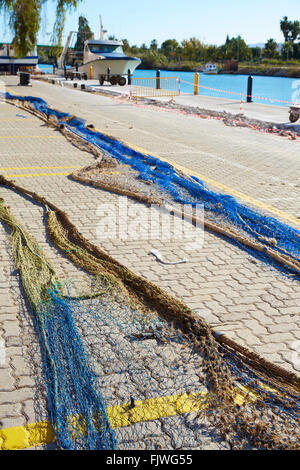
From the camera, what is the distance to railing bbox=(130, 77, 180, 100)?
29.1m

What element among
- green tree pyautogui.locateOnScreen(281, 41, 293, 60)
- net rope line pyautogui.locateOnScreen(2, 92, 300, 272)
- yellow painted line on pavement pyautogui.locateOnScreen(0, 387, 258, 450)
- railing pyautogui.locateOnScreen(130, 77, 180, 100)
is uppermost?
green tree pyautogui.locateOnScreen(281, 41, 293, 60)

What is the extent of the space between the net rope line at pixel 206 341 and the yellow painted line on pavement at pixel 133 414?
8cm

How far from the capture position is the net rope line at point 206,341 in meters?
3.21

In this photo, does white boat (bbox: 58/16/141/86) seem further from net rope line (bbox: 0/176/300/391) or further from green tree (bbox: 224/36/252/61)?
green tree (bbox: 224/36/252/61)

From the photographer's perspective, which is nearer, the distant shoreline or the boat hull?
the boat hull

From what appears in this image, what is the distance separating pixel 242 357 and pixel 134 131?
486 inches

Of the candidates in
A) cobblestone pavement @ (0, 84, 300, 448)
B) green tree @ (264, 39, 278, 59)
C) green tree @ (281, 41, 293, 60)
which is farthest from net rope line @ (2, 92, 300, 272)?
green tree @ (264, 39, 278, 59)

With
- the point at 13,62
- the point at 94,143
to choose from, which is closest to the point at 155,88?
the point at 94,143

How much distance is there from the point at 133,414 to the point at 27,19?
9775 mm

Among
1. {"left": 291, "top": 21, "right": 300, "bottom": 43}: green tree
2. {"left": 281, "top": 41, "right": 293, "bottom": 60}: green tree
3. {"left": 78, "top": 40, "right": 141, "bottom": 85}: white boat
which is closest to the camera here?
{"left": 78, "top": 40, "right": 141, "bottom": 85}: white boat

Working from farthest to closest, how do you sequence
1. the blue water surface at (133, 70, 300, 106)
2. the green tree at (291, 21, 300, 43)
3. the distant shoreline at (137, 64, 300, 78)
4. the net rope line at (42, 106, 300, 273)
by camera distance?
the green tree at (291, 21, 300, 43) < the distant shoreline at (137, 64, 300, 78) < the blue water surface at (133, 70, 300, 106) < the net rope line at (42, 106, 300, 273)

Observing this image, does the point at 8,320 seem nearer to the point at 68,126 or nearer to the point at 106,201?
the point at 106,201

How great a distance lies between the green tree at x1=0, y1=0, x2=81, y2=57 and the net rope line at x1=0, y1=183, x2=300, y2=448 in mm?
6549
